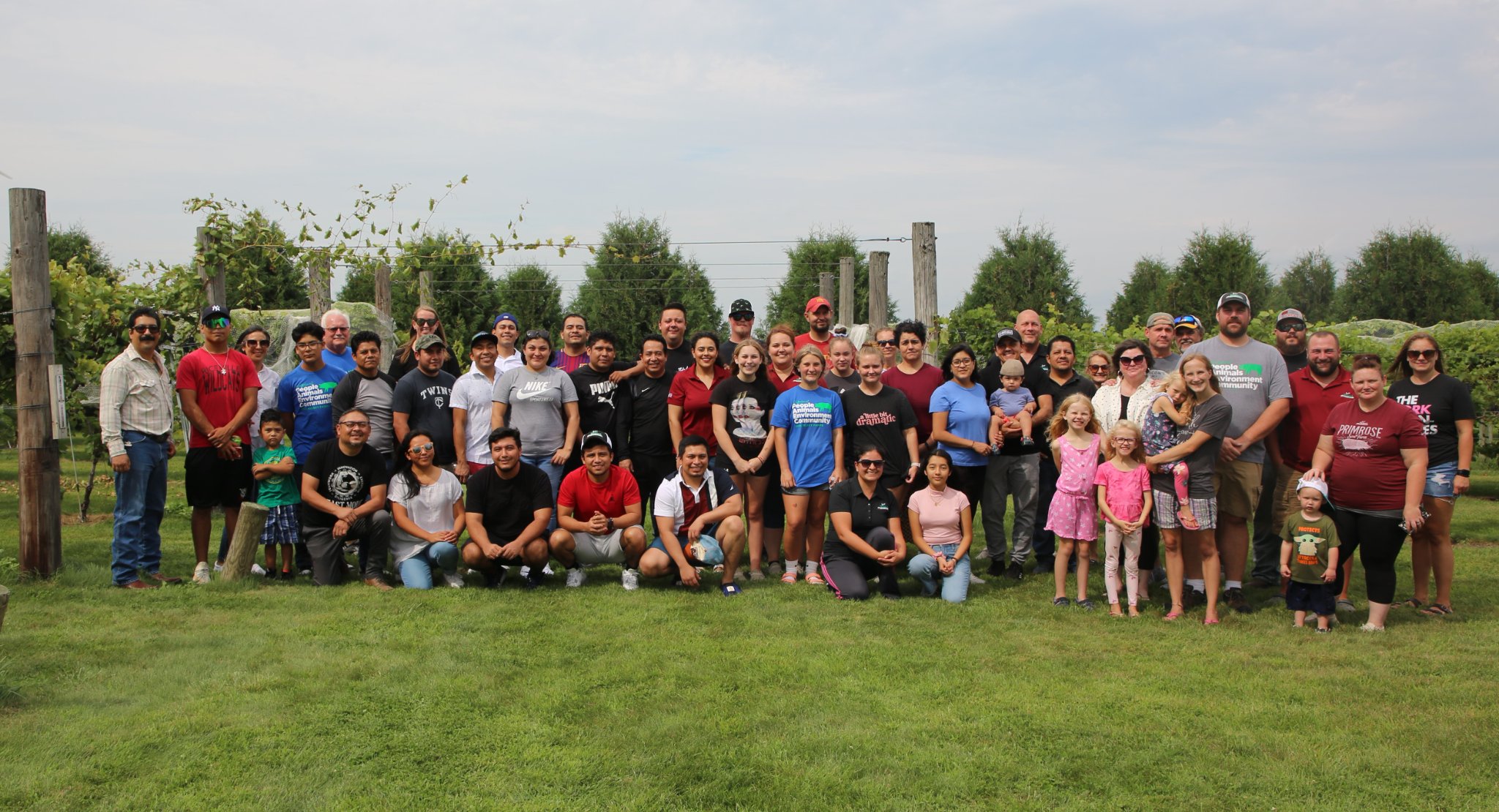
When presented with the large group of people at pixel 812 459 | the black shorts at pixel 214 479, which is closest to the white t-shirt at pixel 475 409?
the large group of people at pixel 812 459

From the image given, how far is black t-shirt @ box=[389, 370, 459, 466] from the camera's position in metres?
7.48

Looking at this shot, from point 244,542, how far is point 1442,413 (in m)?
7.66

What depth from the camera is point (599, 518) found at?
6965 mm

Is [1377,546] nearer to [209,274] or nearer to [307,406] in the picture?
[307,406]

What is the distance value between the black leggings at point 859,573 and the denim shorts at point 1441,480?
129 inches

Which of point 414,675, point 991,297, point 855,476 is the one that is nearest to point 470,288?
point 991,297

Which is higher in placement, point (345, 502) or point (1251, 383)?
point (1251, 383)

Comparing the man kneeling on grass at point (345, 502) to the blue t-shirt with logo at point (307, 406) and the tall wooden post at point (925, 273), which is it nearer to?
the blue t-shirt with logo at point (307, 406)

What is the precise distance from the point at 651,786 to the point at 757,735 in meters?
0.62

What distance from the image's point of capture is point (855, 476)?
729cm

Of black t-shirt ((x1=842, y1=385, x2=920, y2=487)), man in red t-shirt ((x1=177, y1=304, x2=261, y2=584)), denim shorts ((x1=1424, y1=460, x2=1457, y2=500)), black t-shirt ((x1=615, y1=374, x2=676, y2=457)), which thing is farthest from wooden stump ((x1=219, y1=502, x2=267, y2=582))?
Answer: denim shorts ((x1=1424, y1=460, x2=1457, y2=500))

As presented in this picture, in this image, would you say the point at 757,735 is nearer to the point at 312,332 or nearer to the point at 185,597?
the point at 185,597

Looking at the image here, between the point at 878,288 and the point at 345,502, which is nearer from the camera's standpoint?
the point at 345,502

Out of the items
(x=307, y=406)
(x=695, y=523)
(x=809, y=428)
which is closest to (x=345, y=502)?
(x=307, y=406)
